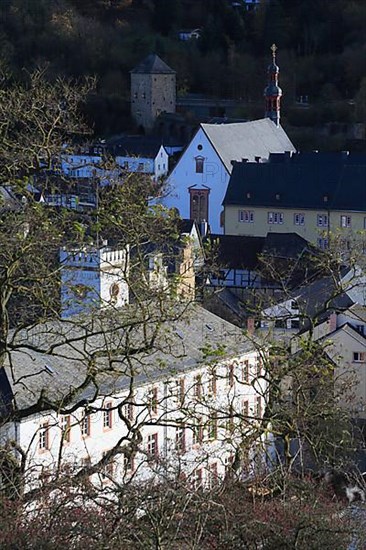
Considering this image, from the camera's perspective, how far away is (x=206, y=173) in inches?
1538

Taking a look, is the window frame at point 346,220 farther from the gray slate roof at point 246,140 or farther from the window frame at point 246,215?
the gray slate roof at point 246,140

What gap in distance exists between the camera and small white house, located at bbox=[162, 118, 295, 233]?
38875mm

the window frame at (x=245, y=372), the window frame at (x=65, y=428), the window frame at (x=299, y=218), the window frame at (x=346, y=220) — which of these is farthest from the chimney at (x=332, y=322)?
the window frame at (x=299, y=218)

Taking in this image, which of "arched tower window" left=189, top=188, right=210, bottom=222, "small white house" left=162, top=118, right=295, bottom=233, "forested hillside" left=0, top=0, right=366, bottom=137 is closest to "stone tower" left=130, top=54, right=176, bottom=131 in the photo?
"forested hillside" left=0, top=0, right=366, bottom=137

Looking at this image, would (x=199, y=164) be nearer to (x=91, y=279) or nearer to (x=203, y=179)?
(x=203, y=179)

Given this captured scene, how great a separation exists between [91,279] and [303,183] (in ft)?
79.3

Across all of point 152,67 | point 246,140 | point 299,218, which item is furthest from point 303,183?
point 152,67

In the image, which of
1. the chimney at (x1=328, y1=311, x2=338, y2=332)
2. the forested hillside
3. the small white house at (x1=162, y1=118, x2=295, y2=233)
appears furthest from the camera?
the forested hillside

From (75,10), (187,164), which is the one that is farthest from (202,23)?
(187,164)

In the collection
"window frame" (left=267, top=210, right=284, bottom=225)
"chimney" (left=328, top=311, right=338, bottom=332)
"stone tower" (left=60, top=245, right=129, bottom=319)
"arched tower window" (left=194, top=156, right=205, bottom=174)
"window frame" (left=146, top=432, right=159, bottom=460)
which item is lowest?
"window frame" (left=267, top=210, right=284, bottom=225)

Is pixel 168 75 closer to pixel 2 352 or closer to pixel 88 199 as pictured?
pixel 88 199

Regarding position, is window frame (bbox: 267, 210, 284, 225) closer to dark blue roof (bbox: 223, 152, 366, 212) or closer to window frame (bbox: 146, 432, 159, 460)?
dark blue roof (bbox: 223, 152, 366, 212)

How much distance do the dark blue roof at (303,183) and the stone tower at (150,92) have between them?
19.6 meters

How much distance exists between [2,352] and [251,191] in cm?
2772
